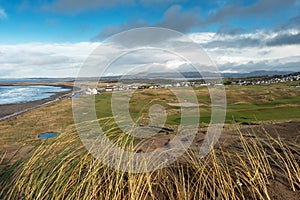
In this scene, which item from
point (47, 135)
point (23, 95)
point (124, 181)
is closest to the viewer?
point (124, 181)

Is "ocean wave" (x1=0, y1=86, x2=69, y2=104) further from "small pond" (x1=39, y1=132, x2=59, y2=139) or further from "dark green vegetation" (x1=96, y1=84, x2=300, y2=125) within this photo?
"small pond" (x1=39, y1=132, x2=59, y2=139)

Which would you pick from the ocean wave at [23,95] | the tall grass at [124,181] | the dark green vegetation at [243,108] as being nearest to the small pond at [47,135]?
the dark green vegetation at [243,108]

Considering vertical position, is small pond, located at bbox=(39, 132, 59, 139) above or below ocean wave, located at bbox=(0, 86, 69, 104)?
above

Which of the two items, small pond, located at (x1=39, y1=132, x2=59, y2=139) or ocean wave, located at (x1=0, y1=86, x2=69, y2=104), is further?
ocean wave, located at (x1=0, y1=86, x2=69, y2=104)

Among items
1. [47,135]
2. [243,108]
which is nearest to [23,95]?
[47,135]

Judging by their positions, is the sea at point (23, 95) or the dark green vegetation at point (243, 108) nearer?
the dark green vegetation at point (243, 108)

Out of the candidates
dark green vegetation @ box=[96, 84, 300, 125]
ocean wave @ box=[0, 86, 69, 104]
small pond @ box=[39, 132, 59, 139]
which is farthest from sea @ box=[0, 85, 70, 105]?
small pond @ box=[39, 132, 59, 139]

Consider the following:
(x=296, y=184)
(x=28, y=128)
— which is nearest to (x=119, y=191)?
(x=296, y=184)

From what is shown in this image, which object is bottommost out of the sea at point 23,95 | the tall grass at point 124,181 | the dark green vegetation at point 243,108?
the sea at point 23,95

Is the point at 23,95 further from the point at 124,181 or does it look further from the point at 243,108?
the point at 124,181

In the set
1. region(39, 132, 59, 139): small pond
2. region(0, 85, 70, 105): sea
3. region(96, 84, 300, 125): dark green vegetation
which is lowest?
region(0, 85, 70, 105): sea

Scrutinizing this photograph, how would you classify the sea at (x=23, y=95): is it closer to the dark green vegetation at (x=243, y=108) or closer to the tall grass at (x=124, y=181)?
the dark green vegetation at (x=243, y=108)

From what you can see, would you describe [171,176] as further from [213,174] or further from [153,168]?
[213,174]

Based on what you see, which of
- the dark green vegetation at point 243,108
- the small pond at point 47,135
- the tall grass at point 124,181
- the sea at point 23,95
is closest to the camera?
the tall grass at point 124,181
